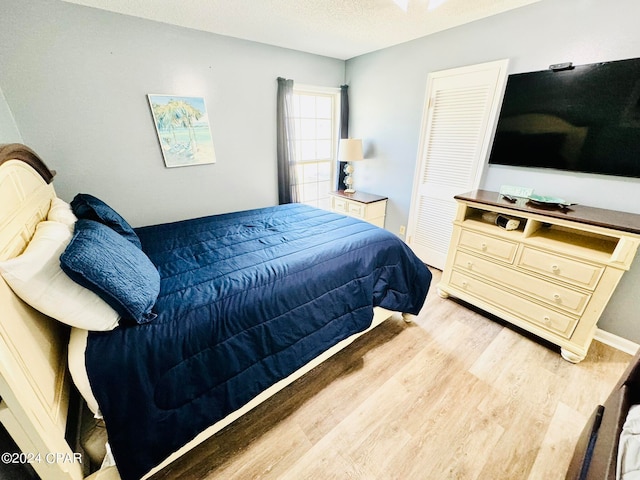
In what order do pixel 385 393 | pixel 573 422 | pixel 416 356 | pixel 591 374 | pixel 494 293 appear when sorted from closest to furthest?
pixel 573 422 → pixel 385 393 → pixel 591 374 → pixel 416 356 → pixel 494 293

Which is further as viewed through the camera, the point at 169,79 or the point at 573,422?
the point at 169,79

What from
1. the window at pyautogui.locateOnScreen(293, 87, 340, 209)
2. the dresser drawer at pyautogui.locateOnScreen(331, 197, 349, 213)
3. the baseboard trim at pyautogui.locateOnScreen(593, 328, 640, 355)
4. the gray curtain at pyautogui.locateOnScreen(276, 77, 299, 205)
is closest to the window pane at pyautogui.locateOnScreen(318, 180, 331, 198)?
the window at pyautogui.locateOnScreen(293, 87, 340, 209)

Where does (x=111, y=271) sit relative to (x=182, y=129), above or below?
below

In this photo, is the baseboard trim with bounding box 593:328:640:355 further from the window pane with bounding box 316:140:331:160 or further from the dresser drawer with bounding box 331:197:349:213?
the window pane with bounding box 316:140:331:160

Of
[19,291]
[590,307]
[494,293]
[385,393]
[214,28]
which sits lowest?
[385,393]

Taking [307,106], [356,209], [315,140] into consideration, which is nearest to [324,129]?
[315,140]

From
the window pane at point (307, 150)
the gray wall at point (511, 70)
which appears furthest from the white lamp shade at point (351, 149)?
the window pane at point (307, 150)

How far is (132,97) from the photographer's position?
2125 millimetres

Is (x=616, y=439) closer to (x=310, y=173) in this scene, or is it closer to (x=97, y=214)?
(x=97, y=214)

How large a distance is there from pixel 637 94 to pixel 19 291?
3.14 metres

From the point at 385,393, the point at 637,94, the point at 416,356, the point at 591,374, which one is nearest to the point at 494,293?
the point at 591,374

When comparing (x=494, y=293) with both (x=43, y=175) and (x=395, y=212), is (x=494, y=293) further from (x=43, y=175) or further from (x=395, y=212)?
(x=43, y=175)

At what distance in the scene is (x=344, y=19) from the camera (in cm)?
208

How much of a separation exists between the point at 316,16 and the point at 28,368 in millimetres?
2700
